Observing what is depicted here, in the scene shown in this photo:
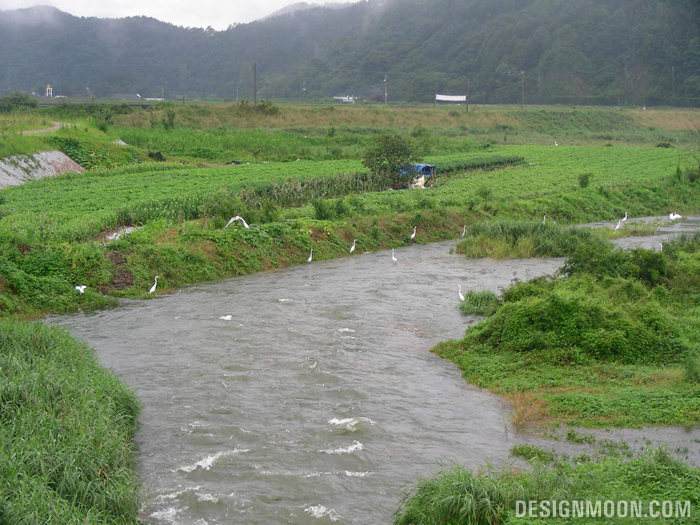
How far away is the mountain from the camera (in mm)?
102875

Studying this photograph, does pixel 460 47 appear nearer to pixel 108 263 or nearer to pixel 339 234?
pixel 339 234

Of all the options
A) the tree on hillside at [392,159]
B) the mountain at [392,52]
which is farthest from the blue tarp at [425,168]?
the mountain at [392,52]

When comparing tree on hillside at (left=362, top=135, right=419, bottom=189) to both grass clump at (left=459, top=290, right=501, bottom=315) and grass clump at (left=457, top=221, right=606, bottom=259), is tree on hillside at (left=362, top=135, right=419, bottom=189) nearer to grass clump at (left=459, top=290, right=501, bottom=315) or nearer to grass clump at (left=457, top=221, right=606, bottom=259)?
grass clump at (left=457, top=221, right=606, bottom=259)

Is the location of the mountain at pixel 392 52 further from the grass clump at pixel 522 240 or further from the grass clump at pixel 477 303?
the grass clump at pixel 477 303

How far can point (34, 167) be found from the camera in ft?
117

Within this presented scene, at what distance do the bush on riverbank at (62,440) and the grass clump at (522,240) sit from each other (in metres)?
15.0

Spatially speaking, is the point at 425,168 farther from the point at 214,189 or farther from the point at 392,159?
the point at 214,189

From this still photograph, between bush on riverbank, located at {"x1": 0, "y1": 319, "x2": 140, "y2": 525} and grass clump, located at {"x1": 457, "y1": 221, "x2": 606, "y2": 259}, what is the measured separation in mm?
15016

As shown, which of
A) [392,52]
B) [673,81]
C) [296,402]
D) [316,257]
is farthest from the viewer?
[392,52]

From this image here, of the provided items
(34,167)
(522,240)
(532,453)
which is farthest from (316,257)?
(34,167)

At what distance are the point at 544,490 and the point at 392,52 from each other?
422 feet

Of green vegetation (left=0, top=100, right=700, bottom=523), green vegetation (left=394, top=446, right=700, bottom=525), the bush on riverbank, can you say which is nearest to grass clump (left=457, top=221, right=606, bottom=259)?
green vegetation (left=0, top=100, right=700, bottom=523)

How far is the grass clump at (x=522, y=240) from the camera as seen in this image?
2317 centimetres

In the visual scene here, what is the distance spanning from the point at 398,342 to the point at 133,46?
515 ft
